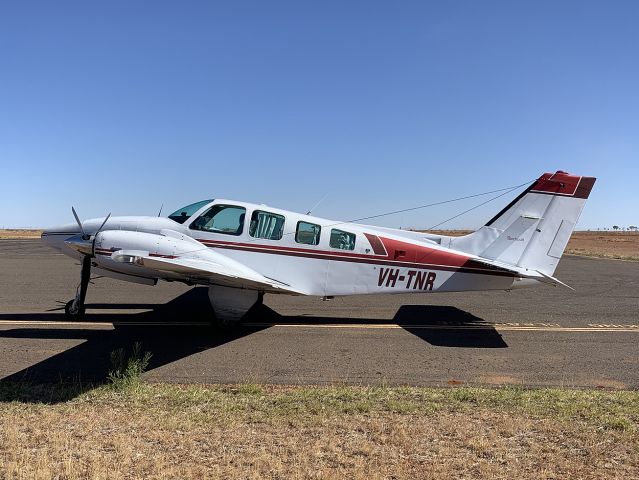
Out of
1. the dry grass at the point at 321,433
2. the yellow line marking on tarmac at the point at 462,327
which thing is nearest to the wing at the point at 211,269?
the yellow line marking on tarmac at the point at 462,327

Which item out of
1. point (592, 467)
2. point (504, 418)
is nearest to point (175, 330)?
point (504, 418)

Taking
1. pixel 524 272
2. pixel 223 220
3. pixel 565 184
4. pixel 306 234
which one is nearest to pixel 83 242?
pixel 223 220

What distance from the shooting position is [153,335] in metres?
8.98

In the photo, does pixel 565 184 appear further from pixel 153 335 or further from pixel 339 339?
pixel 153 335

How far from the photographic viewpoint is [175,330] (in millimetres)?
9445

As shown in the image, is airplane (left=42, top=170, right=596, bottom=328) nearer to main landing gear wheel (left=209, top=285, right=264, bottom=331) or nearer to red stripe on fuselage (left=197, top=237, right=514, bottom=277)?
red stripe on fuselage (left=197, top=237, right=514, bottom=277)

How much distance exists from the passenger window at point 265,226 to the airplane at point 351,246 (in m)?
0.02

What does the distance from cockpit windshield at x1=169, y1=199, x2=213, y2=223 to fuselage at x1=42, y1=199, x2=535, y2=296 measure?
0.07 ft

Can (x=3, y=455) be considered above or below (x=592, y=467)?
below

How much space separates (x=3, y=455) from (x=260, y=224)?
639cm

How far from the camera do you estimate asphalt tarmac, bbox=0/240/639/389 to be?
22.6 ft

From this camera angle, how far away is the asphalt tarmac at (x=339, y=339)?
6.88m

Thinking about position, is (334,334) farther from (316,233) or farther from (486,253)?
(486,253)

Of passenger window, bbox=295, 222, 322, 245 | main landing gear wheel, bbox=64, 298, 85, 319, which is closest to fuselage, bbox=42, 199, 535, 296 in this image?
passenger window, bbox=295, 222, 322, 245
